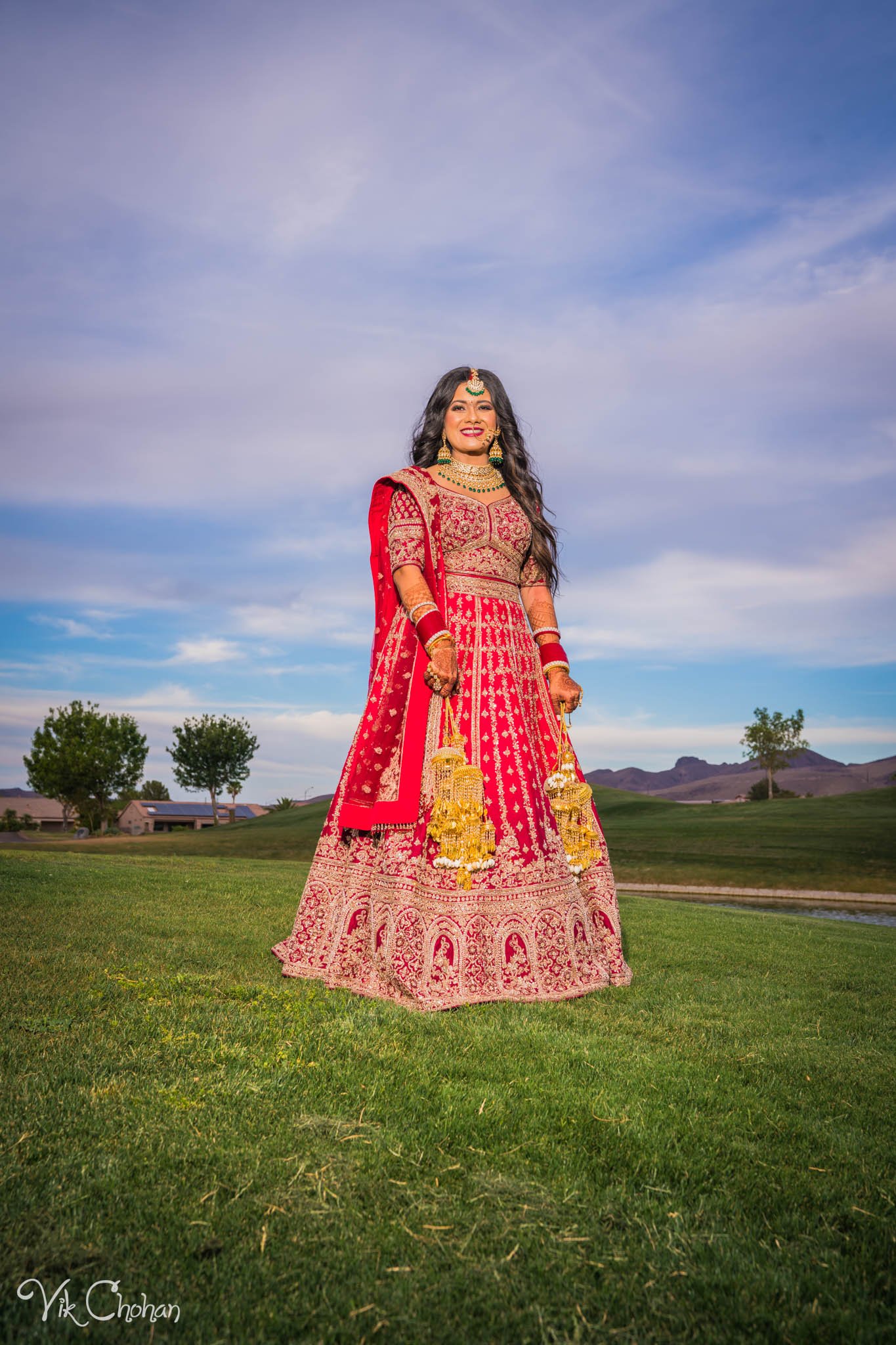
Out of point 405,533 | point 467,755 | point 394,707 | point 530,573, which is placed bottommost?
point 467,755

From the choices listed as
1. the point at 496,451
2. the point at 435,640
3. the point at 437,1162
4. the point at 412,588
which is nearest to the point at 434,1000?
the point at 437,1162

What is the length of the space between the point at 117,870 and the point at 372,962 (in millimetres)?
7119

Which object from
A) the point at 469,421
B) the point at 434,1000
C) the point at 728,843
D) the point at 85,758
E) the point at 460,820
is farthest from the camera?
the point at 85,758

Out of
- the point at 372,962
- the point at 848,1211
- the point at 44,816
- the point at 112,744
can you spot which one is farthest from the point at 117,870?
the point at 44,816

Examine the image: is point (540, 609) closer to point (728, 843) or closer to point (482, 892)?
point (482, 892)

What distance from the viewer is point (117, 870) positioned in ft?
34.7

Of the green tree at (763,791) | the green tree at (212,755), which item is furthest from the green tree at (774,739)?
the green tree at (212,755)

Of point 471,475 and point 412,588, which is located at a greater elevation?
point 471,475

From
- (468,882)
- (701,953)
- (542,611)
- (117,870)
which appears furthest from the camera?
(117,870)

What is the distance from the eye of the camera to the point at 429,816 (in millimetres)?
4863

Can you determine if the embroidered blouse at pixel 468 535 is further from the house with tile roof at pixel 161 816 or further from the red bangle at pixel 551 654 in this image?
the house with tile roof at pixel 161 816

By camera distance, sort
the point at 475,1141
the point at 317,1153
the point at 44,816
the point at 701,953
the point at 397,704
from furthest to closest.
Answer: the point at 44,816 → the point at 701,953 → the point at 397,704 → the point at 475,1141 → the point at 317,1153

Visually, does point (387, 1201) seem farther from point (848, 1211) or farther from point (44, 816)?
point (44, 816)

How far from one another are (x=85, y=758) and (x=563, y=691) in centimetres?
6326
